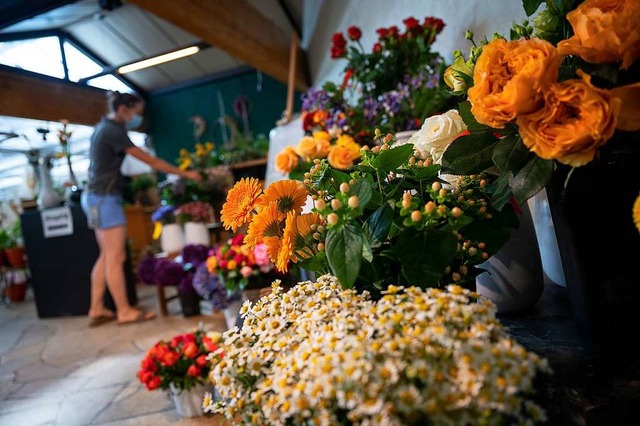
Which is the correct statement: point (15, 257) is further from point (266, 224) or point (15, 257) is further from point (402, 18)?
Result: point (266, 224)

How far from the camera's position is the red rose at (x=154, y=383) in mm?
1610

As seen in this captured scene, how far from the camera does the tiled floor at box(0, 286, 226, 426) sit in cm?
183

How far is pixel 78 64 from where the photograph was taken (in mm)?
6852

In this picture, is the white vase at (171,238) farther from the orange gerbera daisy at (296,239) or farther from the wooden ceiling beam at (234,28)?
the orange gerbera daisy at (296,239)

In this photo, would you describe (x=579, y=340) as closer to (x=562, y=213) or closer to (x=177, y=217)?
(x=562, y=213)

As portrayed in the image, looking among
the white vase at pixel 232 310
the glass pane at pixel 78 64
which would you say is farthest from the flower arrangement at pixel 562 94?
the glass pane at pixel 78 64

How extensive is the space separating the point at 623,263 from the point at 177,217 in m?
3.14

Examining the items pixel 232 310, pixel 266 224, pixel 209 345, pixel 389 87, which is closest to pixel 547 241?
pixel 266 224

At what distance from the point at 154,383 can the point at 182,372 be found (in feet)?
0.34

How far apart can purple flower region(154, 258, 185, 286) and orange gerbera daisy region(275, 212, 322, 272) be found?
2674mm

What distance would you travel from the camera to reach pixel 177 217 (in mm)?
3354

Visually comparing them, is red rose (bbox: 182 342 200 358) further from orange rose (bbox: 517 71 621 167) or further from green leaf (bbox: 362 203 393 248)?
orange rose (bbox: 517 71 621 167)

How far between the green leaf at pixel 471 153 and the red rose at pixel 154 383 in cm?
141

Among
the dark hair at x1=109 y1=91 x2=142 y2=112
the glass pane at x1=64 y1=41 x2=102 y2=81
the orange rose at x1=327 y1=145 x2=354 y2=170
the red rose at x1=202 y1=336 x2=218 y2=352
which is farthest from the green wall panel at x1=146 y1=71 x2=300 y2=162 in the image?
the orange rose at x1=327 y1=145 x2=354 y2=170
